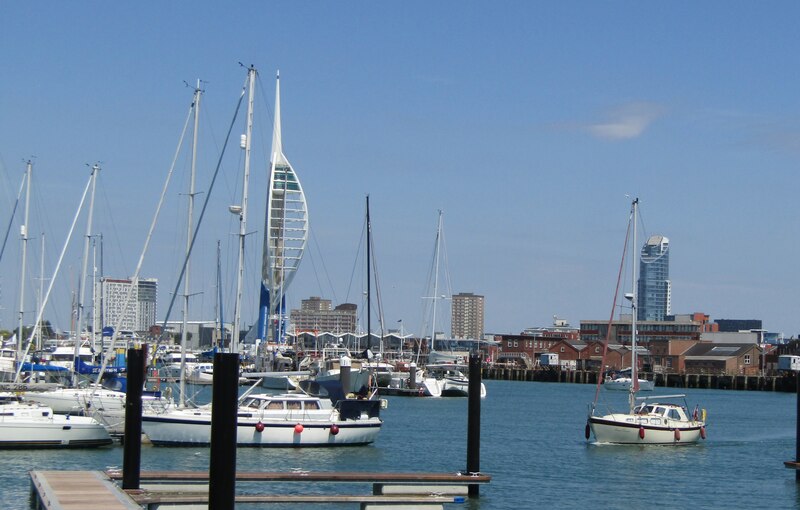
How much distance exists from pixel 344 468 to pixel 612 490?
936 cm

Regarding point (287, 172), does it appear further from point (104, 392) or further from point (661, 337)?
point (661, 337)

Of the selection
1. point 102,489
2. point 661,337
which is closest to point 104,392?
point 102,489

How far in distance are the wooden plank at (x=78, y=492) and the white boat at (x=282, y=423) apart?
45.5 feet

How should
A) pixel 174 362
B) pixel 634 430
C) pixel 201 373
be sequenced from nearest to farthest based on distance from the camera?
pixel 634 430 → pixel 201 373 → pixel 174 362

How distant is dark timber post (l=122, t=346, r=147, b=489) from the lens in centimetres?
2902

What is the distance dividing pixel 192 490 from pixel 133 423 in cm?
236

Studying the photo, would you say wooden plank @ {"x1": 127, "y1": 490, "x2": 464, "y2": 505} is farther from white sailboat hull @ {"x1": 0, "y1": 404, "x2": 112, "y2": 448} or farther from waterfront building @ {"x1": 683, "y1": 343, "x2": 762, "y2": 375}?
waterfront building @ {"x1": 683, "y1": 343, "x2": 762, "y2": 375}

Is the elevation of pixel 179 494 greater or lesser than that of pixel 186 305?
lesser

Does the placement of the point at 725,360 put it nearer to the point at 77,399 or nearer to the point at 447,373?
the point at 447,373

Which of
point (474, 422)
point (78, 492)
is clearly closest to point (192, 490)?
point (78, 492)

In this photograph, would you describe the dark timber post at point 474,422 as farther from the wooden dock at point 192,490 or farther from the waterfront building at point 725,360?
the waterfront building at point 725,360

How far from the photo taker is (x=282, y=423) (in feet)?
150

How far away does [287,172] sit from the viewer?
239 feet

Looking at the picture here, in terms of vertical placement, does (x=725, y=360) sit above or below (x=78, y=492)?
above
